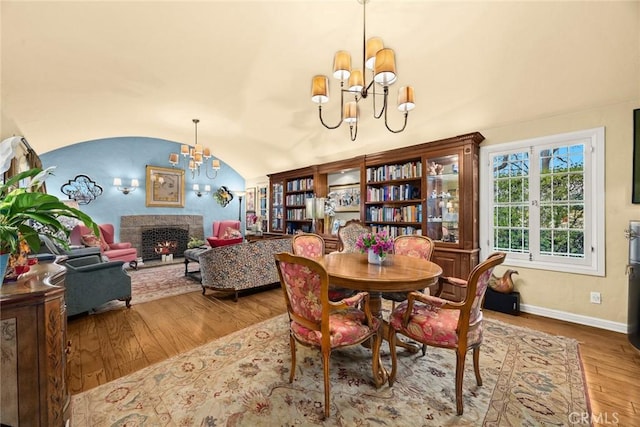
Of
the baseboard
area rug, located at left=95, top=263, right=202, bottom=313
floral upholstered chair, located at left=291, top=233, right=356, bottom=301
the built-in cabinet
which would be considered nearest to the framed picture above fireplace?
area rug, located at left=95, top=263, right=202, bottom=313

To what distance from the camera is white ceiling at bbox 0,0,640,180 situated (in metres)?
2.24

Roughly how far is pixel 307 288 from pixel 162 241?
6.53 metres

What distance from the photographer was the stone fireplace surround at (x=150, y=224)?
6.27m

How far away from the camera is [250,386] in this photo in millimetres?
1817

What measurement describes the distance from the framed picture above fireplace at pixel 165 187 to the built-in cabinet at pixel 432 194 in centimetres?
460

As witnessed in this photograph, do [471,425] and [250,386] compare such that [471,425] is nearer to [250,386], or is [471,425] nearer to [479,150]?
[250,386]

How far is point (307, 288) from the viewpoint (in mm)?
1591

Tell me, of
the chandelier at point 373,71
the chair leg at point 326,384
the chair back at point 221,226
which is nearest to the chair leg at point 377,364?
the chair leg at point 326,384

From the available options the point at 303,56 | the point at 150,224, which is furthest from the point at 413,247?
Answer: the point at 150,224

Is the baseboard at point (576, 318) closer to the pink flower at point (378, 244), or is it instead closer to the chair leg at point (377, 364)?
the pink flower at point (378, 244)

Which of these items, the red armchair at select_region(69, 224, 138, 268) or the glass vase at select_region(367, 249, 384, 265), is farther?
the red armchair at select_region(69, 224, 138, 268)

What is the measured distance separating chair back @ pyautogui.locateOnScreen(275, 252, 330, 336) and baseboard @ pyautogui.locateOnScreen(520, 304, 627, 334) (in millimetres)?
3026

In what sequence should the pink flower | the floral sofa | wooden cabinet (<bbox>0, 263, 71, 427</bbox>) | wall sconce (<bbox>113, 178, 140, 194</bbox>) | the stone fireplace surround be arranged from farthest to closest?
the stone fireplace surround → wall sconce (<bbox>113, 178, 140, 194</bbox>) → the floral sofa → the pink flower → wooden cabinet (<bbox>0, 263, 71, 427</bbox>)

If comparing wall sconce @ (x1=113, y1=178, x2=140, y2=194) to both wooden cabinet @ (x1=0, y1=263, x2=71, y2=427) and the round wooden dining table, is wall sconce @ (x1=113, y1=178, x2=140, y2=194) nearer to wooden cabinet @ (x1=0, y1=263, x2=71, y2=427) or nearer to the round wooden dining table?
wooden cabinet @ (x1=0, y1=263, x2=71, y2=427)
